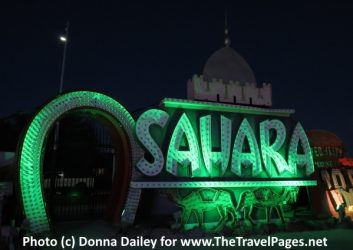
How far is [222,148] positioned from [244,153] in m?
1.02

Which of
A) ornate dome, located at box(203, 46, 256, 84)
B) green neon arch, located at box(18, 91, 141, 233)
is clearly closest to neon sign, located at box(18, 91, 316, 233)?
green neon arch, located at box(18, 91, 141, 233)

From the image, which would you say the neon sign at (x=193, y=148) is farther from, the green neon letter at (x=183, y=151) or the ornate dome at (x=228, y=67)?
the ornate dome at (x=228, y=67)

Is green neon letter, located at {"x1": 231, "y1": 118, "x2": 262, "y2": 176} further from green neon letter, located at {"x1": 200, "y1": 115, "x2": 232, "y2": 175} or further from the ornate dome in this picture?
A: the ornate dome

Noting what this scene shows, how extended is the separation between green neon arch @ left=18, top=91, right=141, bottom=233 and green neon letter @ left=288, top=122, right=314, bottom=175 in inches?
271

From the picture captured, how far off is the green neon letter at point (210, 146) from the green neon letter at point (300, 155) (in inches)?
124

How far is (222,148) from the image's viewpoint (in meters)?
11.4

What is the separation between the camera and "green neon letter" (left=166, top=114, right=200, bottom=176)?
1053cm

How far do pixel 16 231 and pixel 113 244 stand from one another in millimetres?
2645

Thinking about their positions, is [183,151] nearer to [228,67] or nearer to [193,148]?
[193,148]

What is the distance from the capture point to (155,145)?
10.1m

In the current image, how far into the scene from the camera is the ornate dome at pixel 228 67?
14.1 m

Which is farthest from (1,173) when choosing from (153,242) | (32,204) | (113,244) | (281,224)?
(281,224)

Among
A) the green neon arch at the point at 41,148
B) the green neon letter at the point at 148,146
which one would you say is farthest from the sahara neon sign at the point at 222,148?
the green neon arch at the point at 41,148

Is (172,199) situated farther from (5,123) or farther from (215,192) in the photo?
(5,123)
